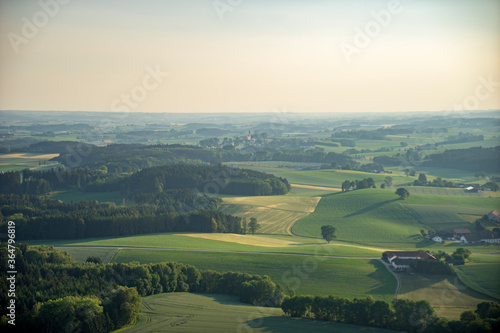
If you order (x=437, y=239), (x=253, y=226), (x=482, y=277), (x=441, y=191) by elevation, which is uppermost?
(x=441, y=191)

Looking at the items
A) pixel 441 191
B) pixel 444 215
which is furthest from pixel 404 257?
pixel 441 191

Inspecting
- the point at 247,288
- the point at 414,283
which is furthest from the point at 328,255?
the point at 247,288

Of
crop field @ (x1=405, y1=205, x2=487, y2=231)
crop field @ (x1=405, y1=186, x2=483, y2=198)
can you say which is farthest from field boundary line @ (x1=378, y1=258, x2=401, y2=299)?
crop field @ (x1=405, y1=186, x2=483, y2=198)

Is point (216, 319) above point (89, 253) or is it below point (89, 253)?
below

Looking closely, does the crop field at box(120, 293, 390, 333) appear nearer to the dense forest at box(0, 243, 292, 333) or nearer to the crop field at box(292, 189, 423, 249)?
the dense forest at box(0, 243, 292, 333)

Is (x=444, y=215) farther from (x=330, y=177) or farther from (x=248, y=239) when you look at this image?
(x=330, y=177)

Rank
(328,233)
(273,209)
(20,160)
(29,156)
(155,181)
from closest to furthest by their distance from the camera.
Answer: (328,233), (273,209), (155,181), (20,160), (29,156)
